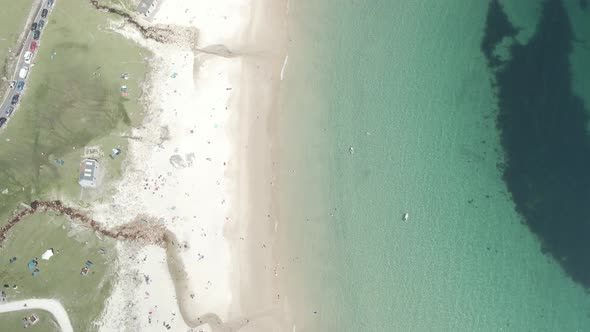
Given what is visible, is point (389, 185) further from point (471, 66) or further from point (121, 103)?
point (121, 103)

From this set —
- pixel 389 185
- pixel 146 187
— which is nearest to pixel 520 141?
pixel 389 185

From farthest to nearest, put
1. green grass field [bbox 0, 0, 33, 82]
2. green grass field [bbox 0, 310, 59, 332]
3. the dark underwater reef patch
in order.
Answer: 1. the dark underwater reef patch
2. green grass field [bbox 0, 0, 33, 82]
3. green grass field [bbox 0, 310, 59, 332]

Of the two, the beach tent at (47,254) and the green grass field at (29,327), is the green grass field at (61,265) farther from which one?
the green grass field at (29,327)

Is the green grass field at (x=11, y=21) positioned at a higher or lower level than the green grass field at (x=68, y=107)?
higher

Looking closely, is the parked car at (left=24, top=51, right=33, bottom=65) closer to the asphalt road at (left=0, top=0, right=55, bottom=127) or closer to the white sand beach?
the asphalt road at (left=0, top=0, right=55, bottom=127)

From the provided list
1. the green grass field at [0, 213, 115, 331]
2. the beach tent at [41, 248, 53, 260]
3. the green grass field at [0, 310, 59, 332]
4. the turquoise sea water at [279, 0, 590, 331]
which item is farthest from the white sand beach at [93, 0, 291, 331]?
the beach tent at [41, 248, 53, 260]

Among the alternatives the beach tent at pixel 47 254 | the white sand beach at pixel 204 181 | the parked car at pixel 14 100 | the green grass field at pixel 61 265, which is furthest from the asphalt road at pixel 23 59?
the beach tent at pixel 47 254
